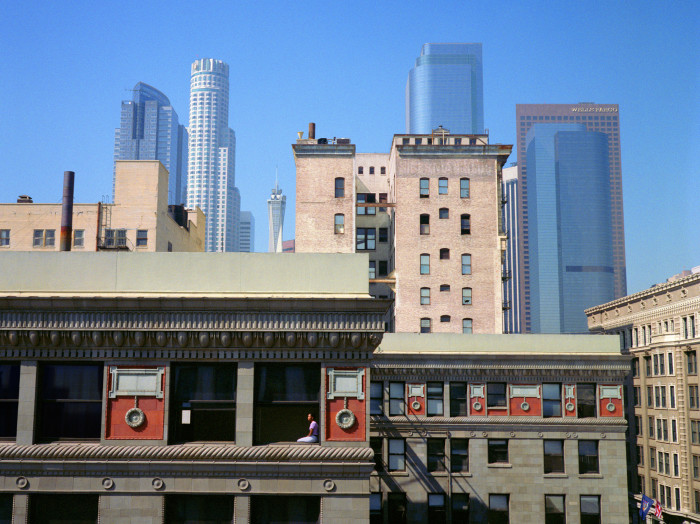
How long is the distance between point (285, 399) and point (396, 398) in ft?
80.0

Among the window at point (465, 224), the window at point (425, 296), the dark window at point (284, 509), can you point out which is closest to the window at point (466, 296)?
the window at point (425, 296)

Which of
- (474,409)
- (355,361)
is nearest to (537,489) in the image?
(474,409)

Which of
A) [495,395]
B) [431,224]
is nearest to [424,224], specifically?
[431,224]

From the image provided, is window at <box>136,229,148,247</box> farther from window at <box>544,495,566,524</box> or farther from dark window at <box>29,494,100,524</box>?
dark window at <box>29,494,100,524</box>

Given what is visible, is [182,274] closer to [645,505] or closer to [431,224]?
[431,224]

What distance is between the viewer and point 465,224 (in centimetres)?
7838

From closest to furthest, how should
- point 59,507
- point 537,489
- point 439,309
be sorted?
point 59,507 → point 537,489 → point 439,309

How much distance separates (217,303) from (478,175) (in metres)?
63.1

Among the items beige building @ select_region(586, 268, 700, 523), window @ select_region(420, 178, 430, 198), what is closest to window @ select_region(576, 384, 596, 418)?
window @ select_region(420, 178, 430, 198)

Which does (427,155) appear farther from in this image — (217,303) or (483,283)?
(217,303)

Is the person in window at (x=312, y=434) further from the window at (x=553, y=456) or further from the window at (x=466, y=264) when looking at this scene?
the window at (x=466, y=264)

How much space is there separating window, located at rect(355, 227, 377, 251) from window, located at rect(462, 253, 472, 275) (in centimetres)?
1749

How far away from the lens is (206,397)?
Result: 66.9ft

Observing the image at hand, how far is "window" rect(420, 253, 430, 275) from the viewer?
77.5 meters
